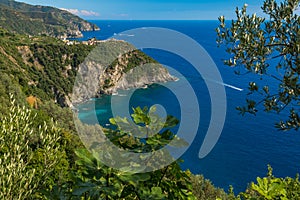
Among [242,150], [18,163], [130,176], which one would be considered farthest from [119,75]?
[130,176]

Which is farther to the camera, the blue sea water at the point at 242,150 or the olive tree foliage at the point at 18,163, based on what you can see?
the blue sea water at the point at 242,150

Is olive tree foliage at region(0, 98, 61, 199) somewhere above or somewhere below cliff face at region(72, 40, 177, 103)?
below

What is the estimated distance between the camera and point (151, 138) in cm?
285

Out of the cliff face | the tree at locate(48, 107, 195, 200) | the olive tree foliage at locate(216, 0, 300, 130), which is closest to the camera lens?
the tree at locate(48, 107, 195, 200)

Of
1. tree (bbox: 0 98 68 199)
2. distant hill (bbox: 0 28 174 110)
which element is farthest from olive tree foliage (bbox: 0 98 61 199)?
distant hill (bbox: 0 28 174 110)

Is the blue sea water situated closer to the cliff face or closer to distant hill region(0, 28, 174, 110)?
distant hill region(0, 28, 174, 110)

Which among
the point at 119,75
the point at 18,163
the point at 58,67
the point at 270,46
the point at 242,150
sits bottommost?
the point at 58,67

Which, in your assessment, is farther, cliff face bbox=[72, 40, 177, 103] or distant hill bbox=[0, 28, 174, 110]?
cliff face bbox=[72, 40, 177, 103]

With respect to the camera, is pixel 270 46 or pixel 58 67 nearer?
pixel 270 46

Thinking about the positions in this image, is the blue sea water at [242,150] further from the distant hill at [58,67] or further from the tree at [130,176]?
the tree at [130,176]

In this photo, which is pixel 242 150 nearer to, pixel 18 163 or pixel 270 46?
pixel 270 46

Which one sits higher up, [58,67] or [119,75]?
[119,75]

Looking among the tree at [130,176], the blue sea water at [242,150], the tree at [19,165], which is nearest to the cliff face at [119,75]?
the blue sea water at [242,150]

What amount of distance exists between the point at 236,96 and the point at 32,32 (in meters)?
139
